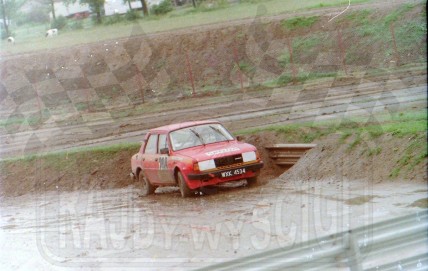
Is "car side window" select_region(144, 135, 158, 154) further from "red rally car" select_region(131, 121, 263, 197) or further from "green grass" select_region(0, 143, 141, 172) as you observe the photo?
"green grass" select_region(0, 143, 141, 172)

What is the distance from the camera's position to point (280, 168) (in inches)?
737

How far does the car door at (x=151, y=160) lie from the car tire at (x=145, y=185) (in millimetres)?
225

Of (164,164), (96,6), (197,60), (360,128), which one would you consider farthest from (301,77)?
(164,164)

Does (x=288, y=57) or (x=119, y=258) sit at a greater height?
(x=119, y=258)

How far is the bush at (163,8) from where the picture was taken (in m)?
41.5

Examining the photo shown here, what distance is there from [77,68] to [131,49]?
3.06 m

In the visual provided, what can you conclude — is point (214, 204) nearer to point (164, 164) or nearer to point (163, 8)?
point (164, 164)

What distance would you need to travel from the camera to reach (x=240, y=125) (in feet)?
77.8

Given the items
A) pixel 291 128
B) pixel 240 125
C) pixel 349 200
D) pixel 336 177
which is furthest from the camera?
pixel 240 125

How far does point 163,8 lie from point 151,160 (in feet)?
81.9

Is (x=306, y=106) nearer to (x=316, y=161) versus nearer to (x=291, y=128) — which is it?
(x=291, y=128)

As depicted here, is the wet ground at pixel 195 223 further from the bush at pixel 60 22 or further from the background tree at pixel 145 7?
the background tree at pixel 145 7

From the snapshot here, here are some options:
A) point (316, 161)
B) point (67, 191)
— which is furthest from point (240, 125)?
point (316, 161)

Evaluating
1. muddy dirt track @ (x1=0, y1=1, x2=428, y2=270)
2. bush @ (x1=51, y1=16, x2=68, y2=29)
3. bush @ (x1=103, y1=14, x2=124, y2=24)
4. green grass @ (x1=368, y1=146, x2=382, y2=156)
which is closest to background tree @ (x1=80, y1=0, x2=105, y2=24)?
bush @ (x1=103, y1=14, x2=124, y2=24)
